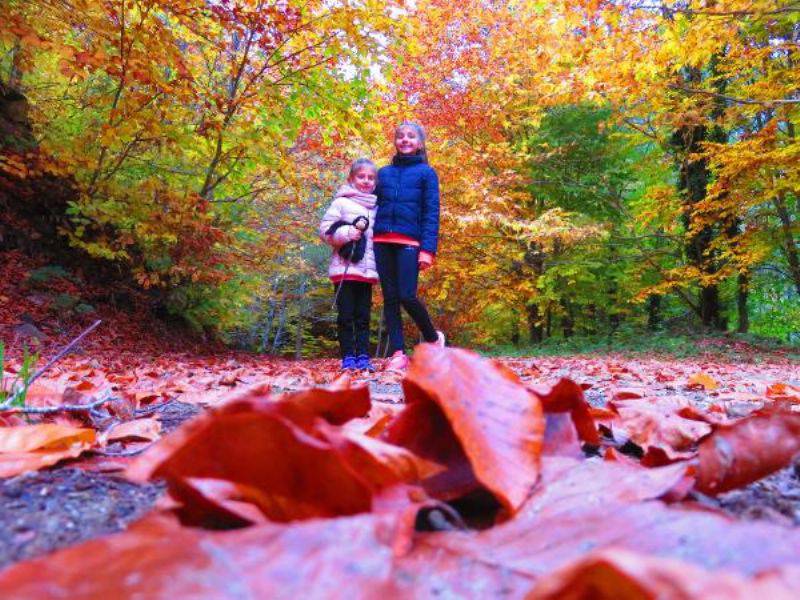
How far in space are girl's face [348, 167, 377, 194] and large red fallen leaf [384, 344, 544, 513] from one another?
4.13m

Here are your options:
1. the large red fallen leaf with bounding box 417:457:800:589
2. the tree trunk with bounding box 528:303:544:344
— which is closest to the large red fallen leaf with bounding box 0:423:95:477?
the large red fallen leaf with bounding box 417:457:800:589

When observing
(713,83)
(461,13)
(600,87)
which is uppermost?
(461,13)

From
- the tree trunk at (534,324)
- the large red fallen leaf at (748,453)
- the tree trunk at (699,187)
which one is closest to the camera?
the large red fallen leaf at (748,453)

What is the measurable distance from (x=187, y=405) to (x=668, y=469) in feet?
4.96

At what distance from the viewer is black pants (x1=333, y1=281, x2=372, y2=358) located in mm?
4488

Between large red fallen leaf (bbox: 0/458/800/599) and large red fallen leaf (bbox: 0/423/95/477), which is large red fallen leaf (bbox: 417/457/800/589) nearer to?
large red fallen leaf (bbox: 0/458/800/599)

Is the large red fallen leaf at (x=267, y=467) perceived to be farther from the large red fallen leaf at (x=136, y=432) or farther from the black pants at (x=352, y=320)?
the black pants at (x=352, y=320)

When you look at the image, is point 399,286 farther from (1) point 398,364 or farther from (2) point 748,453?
(2) point 748,453

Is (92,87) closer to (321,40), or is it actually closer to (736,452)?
(321,40)

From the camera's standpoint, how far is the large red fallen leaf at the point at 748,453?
66 cm

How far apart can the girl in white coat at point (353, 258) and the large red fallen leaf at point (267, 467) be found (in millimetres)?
3713

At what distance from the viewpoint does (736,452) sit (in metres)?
0.67

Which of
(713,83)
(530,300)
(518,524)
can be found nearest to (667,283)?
A: (530,300)

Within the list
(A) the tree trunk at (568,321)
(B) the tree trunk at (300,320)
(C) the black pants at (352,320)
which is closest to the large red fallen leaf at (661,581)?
(C) the black pants at (352,320)
